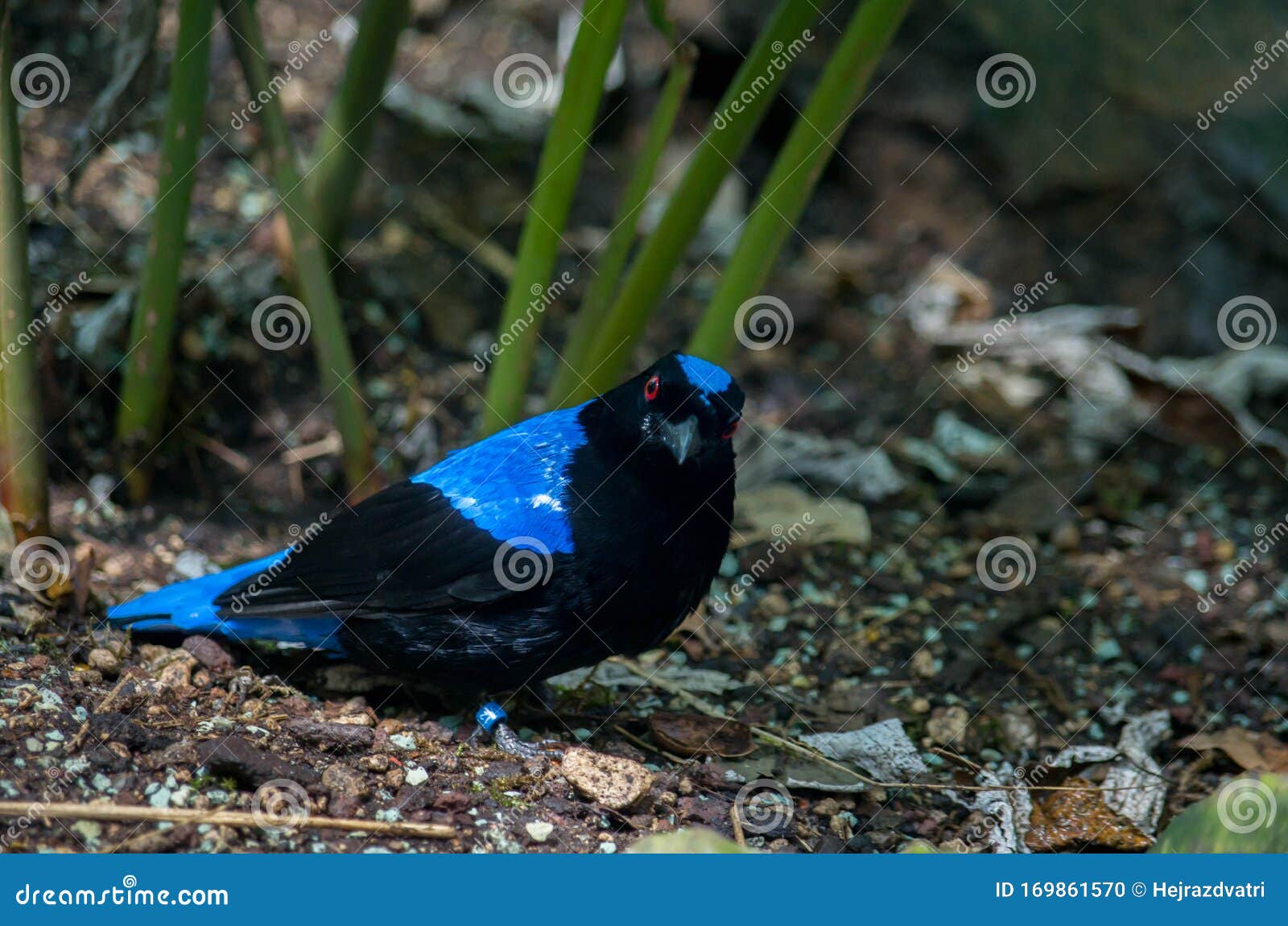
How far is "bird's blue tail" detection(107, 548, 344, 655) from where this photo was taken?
3699mm

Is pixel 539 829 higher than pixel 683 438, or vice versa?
pixel 683 438

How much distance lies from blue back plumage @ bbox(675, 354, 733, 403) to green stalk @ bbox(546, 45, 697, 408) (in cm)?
80

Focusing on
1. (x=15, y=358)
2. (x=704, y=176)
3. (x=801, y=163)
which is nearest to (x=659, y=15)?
(x=704, y=176)

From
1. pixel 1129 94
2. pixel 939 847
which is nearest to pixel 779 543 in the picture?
pixel 939 847

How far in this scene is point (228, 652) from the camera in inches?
148

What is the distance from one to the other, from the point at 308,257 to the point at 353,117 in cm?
69

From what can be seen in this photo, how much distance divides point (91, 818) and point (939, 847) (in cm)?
209

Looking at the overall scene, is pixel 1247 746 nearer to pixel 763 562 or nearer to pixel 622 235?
pixel 763 562

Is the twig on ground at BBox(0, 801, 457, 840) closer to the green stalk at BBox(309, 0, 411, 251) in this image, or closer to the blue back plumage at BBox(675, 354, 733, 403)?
the blue back plumage at BBox(675, 354, 733, 403)

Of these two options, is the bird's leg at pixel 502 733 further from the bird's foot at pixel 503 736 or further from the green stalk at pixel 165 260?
the green stalk at pixel 165 260

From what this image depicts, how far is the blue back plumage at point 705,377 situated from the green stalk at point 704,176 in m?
0.64

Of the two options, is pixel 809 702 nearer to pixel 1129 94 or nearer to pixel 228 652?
pixel 228 652

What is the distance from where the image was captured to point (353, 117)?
4.65 m

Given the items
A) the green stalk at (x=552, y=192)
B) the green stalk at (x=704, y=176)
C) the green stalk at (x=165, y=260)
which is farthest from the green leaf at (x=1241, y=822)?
the green stalk at (x=165, y=260)
